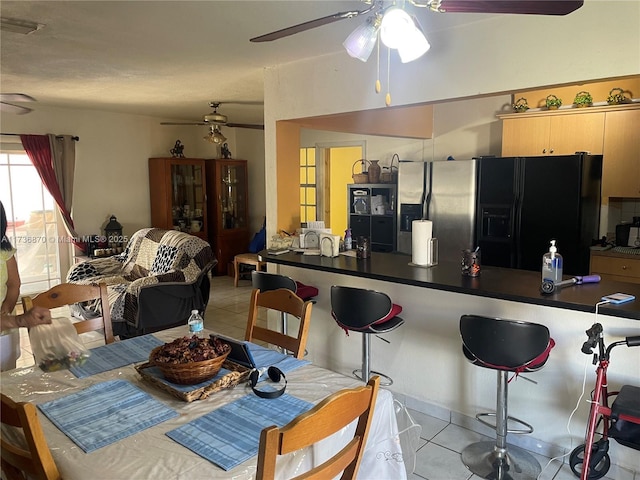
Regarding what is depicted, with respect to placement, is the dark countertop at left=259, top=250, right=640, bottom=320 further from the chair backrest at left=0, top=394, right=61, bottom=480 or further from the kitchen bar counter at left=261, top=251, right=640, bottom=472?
the chair backrest at left=0, top=394, right=61, bottom=480

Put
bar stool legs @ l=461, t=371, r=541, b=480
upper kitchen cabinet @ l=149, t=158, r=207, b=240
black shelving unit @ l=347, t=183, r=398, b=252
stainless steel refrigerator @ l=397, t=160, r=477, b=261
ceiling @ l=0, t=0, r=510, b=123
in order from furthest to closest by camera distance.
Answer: upper kitchen cabinet @ l=149, t=158, r=207, b=240
black shelving unit @ l=347, t=183, r=398, b=252
stainless steel refrigerator @ l=397, t=160, r=477, b=261
ceiling @ l=0, t=0, r=510, b=123
bar stool legs @ l=461, t=371, r=541, b=480

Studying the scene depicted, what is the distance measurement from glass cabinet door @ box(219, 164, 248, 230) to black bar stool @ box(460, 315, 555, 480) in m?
5.61

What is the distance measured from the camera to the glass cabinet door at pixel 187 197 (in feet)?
23.1

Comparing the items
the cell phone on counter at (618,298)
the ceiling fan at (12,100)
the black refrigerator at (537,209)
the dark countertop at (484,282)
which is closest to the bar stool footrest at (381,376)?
the dark countertop at (484,282)

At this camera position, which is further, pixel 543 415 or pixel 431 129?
pixel 431 129

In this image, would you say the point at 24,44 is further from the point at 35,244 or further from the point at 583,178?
the point at 583,178

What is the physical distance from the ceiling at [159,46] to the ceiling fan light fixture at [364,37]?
540 millimetres

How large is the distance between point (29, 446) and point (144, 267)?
4.10 metres

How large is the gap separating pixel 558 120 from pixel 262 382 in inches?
157

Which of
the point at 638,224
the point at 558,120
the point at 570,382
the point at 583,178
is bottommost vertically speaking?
the point at 570,382

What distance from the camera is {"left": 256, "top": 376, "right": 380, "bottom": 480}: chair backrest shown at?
1.09m

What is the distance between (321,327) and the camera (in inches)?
138

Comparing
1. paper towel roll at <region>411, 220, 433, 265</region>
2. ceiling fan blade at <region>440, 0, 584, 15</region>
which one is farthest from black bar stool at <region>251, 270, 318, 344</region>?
ceiling fan blade at <region>440, 0, 584, 15</region>

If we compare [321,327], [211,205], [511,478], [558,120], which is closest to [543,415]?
[511,478]
